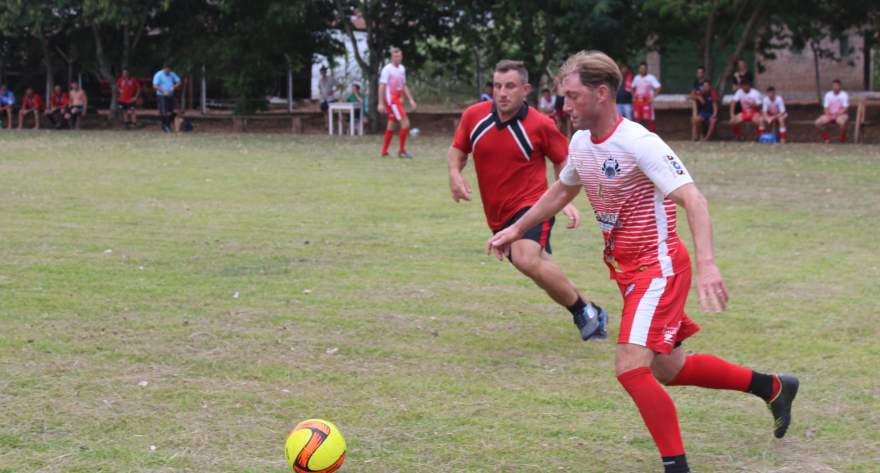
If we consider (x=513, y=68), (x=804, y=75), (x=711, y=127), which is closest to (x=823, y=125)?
(x=711, y=127)

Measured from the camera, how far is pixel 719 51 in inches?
1201

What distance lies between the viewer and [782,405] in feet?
17.9

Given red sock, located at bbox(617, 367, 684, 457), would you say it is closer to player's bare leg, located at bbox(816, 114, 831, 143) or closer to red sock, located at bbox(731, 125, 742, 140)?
player's bare leg, located at bbox(816, 114, 831, 143)

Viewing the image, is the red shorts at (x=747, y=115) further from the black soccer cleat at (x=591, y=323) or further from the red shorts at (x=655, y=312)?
the red shorts at (x=655, y=312)

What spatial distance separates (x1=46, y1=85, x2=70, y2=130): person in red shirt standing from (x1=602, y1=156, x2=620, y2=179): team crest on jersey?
105 ft

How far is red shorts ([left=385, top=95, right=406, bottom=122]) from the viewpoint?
73.5 ft

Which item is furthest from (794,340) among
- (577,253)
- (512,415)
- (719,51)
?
(719,51)

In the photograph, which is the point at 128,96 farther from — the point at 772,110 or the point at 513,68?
the point at 513,68

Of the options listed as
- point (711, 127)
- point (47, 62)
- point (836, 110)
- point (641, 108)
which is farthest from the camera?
point (47, 62)

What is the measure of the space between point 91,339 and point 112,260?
313 centimetres

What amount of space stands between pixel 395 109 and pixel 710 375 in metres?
17.5

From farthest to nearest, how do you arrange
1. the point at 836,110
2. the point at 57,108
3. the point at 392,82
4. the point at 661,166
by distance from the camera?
1. the point at 57,108
2. the point at 836,110
3. the point at 392,82
4. the point at 661,166

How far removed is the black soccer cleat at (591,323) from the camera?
753 cm

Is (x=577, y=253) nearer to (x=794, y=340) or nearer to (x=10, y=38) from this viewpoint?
(x=794, y=340)
